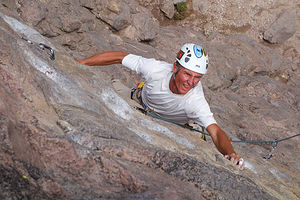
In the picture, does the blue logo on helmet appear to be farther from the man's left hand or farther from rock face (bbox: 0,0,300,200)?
the man's left hand

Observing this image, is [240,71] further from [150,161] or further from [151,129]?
[150,161]

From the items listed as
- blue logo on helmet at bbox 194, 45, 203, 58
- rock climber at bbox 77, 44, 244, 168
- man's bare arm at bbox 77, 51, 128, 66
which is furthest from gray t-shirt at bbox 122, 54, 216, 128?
blue logo on helmet at bbox 194, 45, 203, 58

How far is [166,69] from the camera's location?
6.27m

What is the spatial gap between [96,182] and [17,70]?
4.93ft

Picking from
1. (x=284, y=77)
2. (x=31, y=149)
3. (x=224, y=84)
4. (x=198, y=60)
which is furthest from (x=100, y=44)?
(x=284, y=77)

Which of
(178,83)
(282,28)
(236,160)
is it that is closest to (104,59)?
(178,83)

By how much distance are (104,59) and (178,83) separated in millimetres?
1469

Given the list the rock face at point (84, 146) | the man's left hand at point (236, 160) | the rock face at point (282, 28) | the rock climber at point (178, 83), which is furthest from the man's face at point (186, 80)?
the rock face at point (282, 28)

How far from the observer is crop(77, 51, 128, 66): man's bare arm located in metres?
5.69

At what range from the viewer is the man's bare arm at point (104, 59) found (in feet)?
18.7

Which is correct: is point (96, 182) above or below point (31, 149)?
below

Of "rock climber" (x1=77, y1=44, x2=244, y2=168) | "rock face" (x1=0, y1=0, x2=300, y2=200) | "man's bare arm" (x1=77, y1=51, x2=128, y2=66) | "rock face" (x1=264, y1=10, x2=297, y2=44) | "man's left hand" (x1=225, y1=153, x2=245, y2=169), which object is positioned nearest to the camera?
"rock face" (x1=0, y1=0, x2=300, y2=200)

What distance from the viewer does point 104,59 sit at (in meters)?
5.93

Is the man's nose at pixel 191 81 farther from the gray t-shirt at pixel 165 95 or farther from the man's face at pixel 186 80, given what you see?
the gray t-shirt at pixel 165 95
